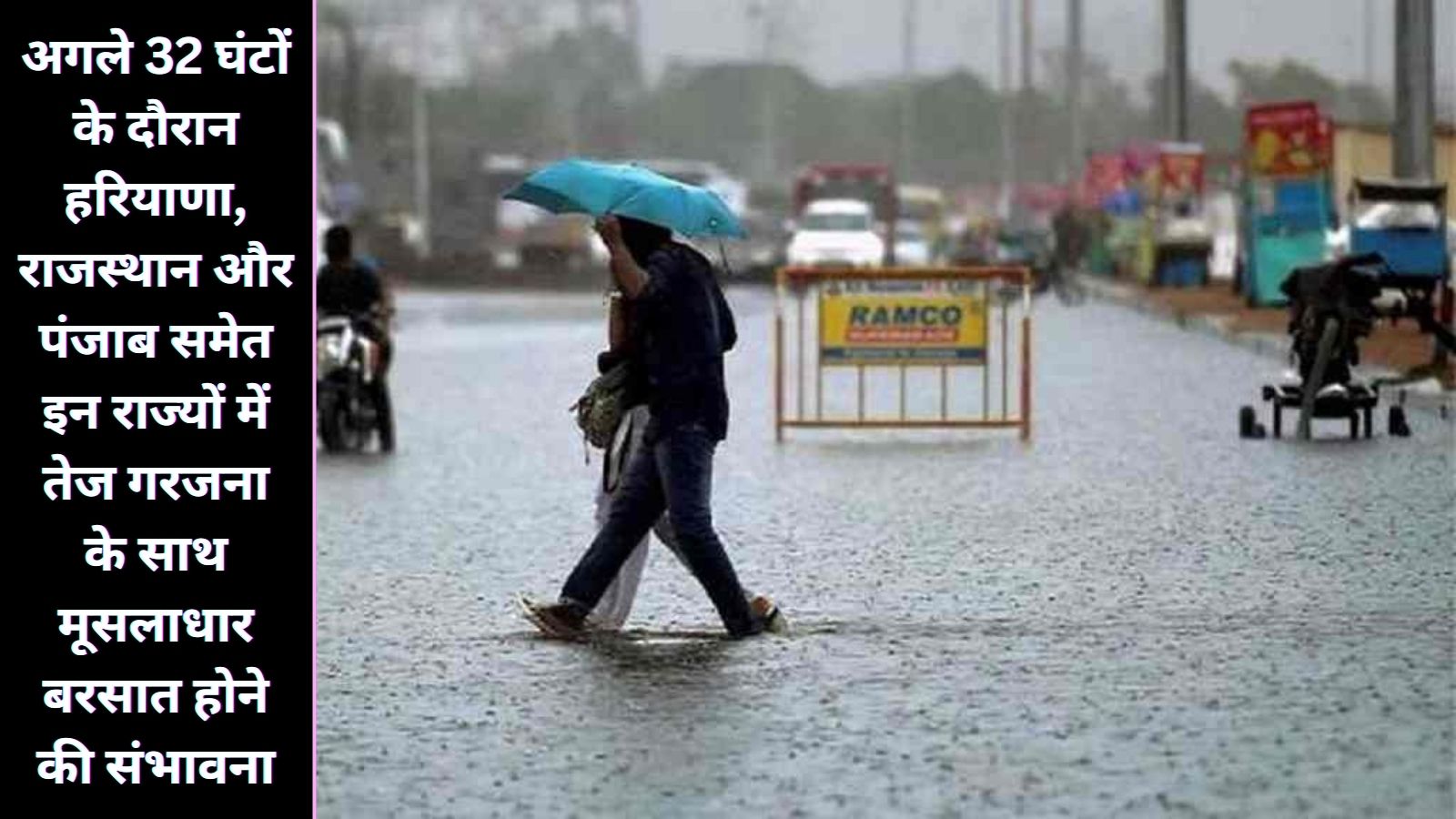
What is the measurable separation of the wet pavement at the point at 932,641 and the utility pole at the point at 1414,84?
14.4 m

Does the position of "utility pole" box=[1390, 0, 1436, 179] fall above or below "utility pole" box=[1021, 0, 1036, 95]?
below

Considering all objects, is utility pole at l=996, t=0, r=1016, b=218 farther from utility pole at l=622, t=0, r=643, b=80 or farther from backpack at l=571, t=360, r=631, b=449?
backpack at l=571, t=360, r=631, b=449

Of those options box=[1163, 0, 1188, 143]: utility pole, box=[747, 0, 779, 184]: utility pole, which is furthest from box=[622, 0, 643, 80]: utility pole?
box=[1163, 0, 1188, 143]: utility pole

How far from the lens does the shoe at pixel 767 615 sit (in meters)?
15.8

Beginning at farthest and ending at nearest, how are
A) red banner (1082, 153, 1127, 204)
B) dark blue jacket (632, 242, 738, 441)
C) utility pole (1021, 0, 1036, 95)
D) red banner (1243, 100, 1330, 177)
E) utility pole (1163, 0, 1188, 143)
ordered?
1. utility pole (1021, 0, 1036, 95)
2. red banner (1082, 153, 1127, 204)
3. utility pole (1163, 0, 1188, 143)
4. red banner (1243, 100, 1330, 177)
5. dark blue jacket (632, 242, 738, 441)

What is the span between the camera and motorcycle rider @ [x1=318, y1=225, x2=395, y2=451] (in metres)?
27.7

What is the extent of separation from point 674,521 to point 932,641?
3.22ft

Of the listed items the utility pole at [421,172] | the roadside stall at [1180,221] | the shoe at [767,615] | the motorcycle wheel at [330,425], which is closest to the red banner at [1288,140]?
the roadside stall at [1180,221]

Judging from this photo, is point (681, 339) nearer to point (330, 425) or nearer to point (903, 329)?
point (330, 425)

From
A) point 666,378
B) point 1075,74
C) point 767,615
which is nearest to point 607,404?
point 666,378

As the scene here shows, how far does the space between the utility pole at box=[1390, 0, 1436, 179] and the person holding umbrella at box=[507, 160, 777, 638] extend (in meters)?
26.8

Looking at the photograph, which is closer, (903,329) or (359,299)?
(359,299)

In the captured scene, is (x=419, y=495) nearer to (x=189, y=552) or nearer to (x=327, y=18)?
(x=189, y=552)

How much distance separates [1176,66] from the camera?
6662cm
